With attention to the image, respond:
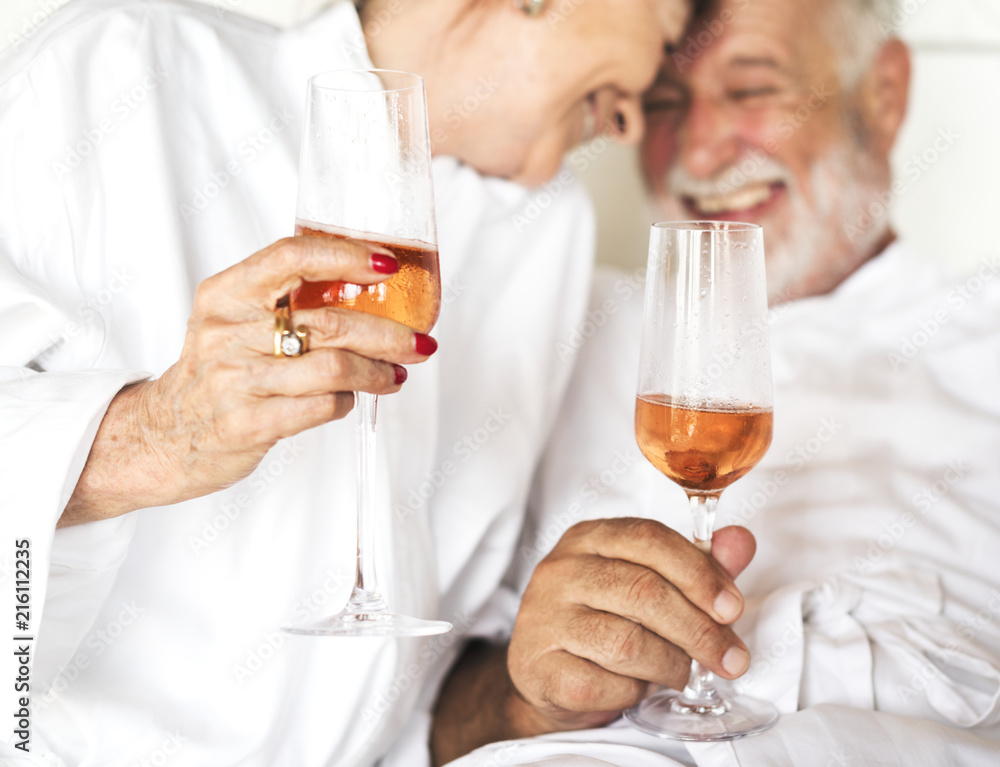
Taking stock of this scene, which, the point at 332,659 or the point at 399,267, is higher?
the point at 399,267

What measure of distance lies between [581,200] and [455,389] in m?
0.48

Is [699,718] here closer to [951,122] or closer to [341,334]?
[341,334]

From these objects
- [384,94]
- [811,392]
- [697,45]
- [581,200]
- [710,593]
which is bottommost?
[710,593]

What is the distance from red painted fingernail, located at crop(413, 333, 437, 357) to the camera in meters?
0.74

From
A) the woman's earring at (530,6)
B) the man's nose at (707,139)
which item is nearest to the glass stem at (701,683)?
the woman's earring at (530,6)

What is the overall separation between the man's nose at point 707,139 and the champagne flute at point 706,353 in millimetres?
1248

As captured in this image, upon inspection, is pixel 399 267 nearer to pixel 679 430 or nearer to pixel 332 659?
pixel 679 430

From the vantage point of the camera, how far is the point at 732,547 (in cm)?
104

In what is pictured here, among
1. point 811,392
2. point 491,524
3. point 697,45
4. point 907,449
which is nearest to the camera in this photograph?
point 491,524

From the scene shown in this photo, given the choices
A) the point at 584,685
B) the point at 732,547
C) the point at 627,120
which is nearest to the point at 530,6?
the point at 627,120

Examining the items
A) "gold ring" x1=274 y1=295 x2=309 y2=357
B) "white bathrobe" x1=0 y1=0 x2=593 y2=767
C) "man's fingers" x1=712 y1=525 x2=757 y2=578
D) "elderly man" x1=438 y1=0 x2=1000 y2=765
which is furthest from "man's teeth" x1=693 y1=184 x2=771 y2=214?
"gold ring" x1=274 y1=295 x2=309 y2=357

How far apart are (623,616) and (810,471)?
716mm

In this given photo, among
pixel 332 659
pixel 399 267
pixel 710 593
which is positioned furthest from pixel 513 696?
pixel 399 267

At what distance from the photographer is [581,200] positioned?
5.70 ft
